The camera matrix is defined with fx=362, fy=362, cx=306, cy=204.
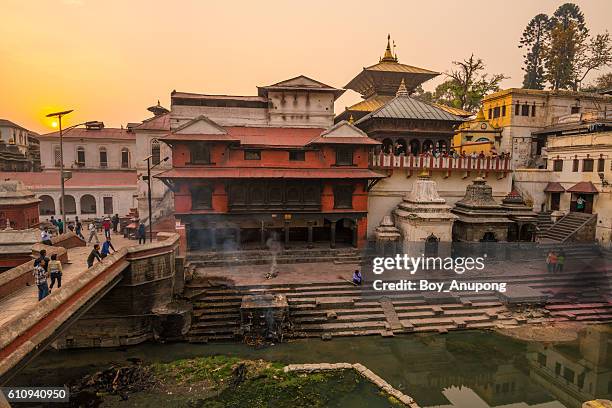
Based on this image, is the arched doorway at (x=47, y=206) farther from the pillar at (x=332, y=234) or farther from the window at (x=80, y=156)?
the pillar at (x=332, y=234)

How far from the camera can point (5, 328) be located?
8.19 meters

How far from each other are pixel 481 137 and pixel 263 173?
2534cm

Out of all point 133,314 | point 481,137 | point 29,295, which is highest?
point 481,137

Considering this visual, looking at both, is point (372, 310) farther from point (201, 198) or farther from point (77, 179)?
point (77, 179)

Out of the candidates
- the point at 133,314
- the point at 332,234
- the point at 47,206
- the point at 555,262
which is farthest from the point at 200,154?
the point at 47,206

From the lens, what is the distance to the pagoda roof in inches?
1064

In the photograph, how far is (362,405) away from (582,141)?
28131 millimetres

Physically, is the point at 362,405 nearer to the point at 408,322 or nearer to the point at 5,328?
the point at 408,322

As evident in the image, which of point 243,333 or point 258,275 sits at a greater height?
point 258,275

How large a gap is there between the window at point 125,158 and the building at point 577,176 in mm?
40071

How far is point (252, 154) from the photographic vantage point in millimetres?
22734

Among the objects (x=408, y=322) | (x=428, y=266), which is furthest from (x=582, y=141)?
(x=408, y=322)

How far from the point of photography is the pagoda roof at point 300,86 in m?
27.0

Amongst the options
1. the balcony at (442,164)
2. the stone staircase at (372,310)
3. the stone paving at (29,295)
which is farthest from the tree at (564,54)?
the stone paving at (29,295)
